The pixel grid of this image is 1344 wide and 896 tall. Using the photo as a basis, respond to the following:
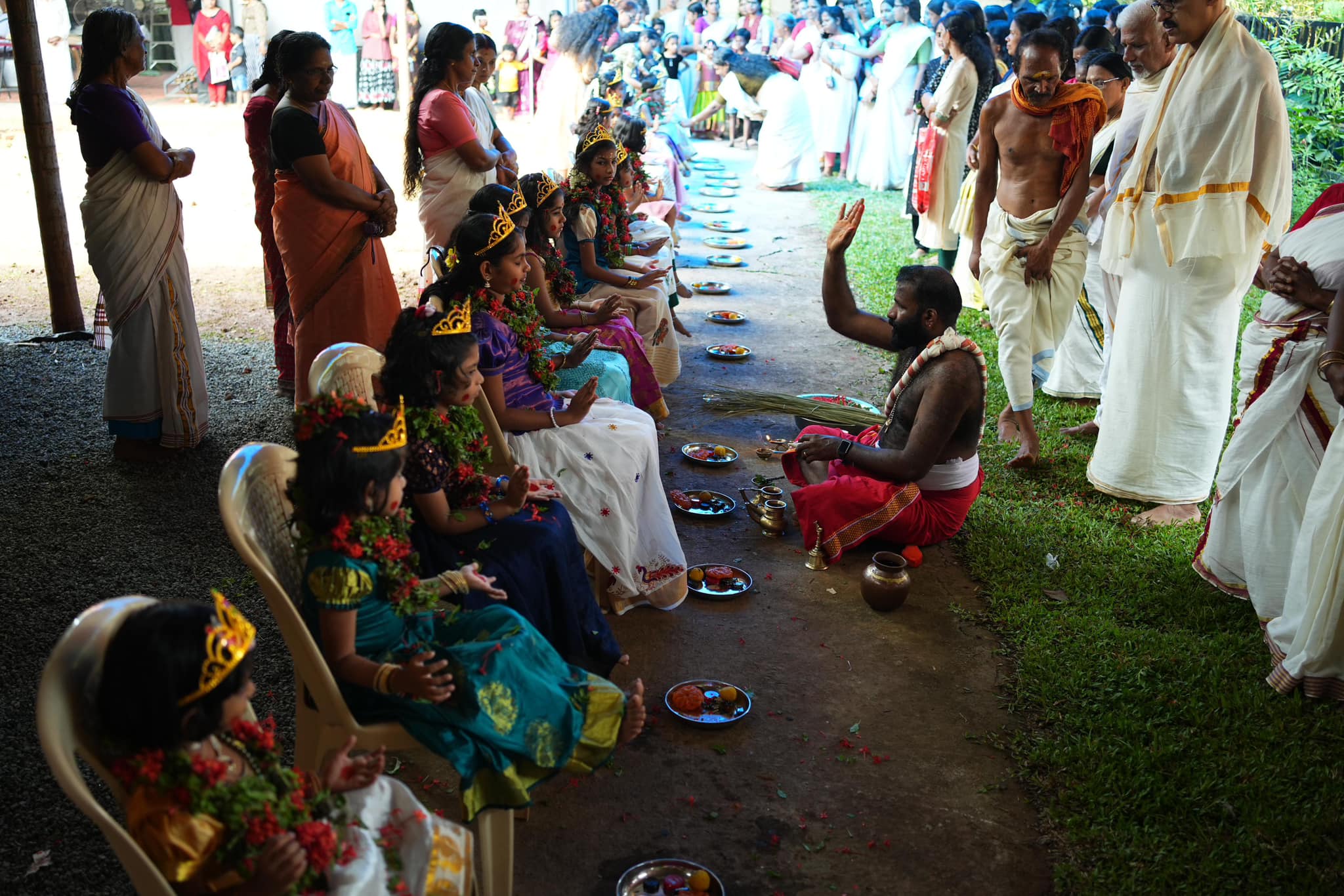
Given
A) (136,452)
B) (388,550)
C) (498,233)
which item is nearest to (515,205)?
(498,233)

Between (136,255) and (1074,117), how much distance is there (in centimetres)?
476

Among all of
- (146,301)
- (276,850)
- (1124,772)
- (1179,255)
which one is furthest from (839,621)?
(146,301)

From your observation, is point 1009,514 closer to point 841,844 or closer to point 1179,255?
point 1179,255

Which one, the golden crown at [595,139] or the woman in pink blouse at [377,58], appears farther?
the woman in pink blouse at [377,58]

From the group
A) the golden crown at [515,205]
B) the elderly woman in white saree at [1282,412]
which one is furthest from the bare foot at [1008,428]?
the golden crown at [515,205]

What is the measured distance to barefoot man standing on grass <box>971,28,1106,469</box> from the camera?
5477 mm

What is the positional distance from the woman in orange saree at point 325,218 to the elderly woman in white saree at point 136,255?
0.49 meters

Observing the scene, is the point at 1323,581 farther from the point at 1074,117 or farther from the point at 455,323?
the point at 1074,117

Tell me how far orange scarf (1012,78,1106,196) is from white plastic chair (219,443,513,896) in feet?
14.9

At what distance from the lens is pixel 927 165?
31.5ft

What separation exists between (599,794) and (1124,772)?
157 cm

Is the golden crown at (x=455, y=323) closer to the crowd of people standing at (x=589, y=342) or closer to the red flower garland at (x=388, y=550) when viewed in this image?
the crowd of people standing at (x=589, y=342)

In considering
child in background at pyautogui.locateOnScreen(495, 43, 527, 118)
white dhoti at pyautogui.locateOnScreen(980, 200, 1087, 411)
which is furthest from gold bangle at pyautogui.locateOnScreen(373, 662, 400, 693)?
child in background at pyautogui.locateOnScreen(495, 43, 527, 118)

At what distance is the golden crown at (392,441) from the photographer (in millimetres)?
2301
